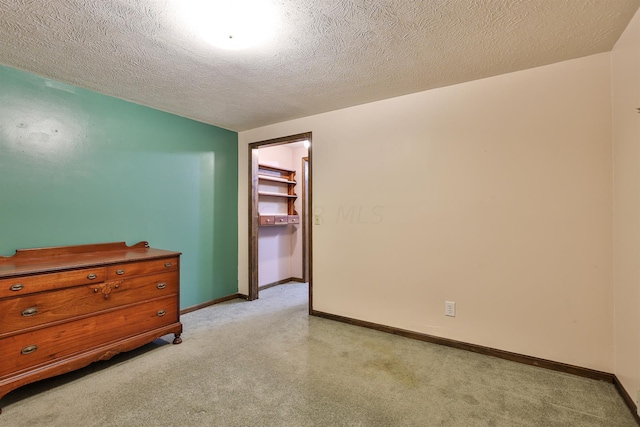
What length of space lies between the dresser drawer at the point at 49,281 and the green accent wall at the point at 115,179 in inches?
25.1

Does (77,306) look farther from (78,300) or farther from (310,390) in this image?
(310,390)

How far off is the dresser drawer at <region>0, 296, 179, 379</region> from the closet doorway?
4.89 ft

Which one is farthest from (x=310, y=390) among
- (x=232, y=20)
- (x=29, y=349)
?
(x=232, y=20)

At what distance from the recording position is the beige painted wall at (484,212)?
205 cm

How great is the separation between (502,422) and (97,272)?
2.76 meters

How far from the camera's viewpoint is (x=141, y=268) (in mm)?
2408

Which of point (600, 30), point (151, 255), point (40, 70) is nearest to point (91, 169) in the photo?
point (40, 70)

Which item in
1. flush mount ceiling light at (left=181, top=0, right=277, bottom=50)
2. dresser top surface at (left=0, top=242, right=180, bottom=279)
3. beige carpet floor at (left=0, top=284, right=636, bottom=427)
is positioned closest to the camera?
flush mount ceiling light at (left=181, top=0, right=277, bottom=50)

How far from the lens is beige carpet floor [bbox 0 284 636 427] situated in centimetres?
165

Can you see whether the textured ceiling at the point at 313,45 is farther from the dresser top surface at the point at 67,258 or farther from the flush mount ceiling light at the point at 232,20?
the dresser top surface at the point at 67,258

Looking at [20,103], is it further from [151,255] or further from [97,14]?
[151,255]

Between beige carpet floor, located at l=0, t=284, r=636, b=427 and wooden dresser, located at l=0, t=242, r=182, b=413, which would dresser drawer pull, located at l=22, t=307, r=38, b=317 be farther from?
beige carpet floor, located at l=0, t=284, r=636, b=427

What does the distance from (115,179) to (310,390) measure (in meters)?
2.55

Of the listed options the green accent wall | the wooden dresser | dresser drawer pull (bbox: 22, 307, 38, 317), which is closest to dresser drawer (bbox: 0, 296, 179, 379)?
the wooden dresser
